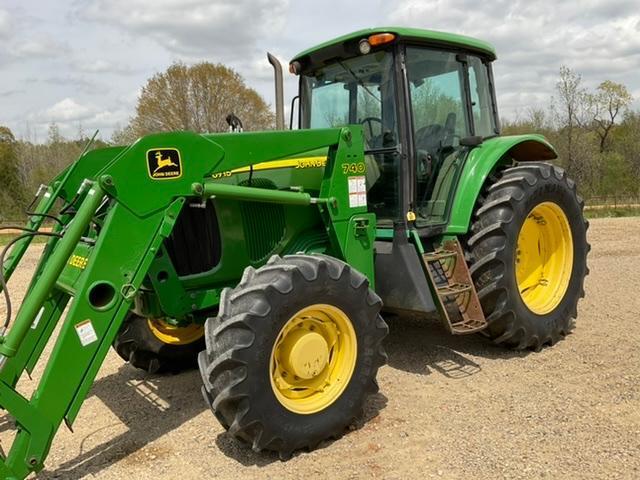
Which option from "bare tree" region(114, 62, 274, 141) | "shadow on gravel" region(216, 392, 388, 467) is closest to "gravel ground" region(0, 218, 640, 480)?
"shadow on gravel" region(216, 392, 388, 467)

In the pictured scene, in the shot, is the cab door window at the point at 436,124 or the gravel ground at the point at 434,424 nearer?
the gravel ground at the point at 434,424

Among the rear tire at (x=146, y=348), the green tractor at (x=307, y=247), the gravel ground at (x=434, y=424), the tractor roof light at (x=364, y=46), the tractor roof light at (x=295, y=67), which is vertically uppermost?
the tractor roof light at (x=295, y=67)

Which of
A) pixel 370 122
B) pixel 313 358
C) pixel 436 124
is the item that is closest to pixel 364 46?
pixel 370 122

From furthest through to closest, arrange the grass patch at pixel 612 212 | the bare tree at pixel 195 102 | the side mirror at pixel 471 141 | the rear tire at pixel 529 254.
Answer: the bare tree at pixel 195 102 → the grass patch at pixel 612 212 → the side mirror at pixel 471 141 → the rear tire at pixel 529 254

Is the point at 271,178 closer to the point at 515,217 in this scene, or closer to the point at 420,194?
the point at 420,194

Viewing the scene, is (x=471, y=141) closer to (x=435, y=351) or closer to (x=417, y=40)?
(x=417, y=40)

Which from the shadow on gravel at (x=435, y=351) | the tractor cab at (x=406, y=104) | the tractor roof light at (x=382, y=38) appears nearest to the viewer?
the tractor roof light at (x=382, y=38)

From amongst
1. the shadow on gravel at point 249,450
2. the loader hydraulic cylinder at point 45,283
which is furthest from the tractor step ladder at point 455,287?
the loader hydraulic cylinder at point 45,283

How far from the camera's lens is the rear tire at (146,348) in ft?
14.4

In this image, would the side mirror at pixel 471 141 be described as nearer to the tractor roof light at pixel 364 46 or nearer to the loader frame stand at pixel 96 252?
the tractor roof light at pixel 364 46

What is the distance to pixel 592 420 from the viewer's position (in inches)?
136

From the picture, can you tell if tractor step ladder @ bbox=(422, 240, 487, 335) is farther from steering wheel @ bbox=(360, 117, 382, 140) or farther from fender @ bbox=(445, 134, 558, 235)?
steering wheel @ bbox=(360, 117, 382, 140)

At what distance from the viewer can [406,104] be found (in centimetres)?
421

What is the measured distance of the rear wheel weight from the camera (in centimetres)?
296
